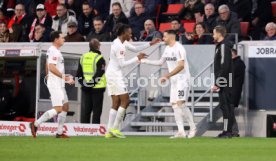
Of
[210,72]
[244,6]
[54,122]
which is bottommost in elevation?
[54,122]

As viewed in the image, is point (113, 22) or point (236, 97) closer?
point (236, 97)

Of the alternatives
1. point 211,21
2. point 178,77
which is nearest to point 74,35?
point 211,21

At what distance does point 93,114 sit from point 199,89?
9.82ft

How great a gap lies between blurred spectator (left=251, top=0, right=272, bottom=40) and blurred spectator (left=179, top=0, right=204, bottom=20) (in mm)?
1541

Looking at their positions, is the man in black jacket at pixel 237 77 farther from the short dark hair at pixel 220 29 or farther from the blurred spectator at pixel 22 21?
the blurred spectator at pixel 22 21

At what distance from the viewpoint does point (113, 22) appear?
1037 inches

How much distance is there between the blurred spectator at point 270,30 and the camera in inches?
921

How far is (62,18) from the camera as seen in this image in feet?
90.4

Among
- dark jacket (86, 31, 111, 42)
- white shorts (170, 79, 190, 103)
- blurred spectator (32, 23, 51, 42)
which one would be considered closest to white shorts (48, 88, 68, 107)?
white shorts (170, 79, 190, 103)

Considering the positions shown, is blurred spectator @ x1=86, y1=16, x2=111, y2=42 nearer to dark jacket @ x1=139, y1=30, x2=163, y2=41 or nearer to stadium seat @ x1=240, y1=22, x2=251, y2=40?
dark jacket @ x1=139, y1=30, x2=163, y2=41

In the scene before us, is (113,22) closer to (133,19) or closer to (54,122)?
(133,19)

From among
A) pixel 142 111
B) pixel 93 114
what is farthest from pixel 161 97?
pixel 93 114

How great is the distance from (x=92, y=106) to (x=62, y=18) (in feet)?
15.4

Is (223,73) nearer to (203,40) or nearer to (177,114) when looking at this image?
(177,114)
